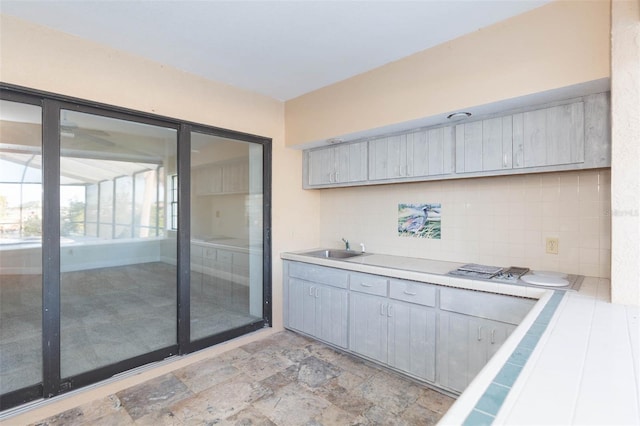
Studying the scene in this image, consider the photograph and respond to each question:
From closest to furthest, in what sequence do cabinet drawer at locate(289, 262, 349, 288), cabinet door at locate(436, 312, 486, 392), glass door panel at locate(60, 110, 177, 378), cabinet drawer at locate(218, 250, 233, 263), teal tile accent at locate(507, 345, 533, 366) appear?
1. teal tile accent at locate(507, 345, 533, 366)
2. cabinet door at locate(436, 312, 486, 392)
3. glass door panel at locate(60, 110, 177, 378)
4. cabinet drawer at locate(289, 262, 349, 288)
5. cabinet drawer at locate(218, 250, 233, 263)

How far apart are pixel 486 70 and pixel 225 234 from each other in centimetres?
268

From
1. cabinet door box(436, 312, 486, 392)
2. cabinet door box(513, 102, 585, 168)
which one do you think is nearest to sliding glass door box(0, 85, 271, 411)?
cabinet door box(436, 312, 486, 392)

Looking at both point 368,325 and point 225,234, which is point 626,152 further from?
point 225,234

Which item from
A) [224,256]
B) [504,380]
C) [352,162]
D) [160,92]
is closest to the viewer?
[504,380]

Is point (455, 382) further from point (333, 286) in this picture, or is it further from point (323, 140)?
point (323, 140)

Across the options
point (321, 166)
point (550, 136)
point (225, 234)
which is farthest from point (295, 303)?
point (550, 136)

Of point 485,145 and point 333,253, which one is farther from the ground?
point 485,145

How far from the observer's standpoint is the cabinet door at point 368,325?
2.73 metres

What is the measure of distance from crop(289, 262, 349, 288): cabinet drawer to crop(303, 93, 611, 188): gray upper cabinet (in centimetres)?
96

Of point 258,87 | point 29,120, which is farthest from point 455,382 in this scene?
point 29,120

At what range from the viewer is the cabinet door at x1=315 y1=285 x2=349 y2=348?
303 cm

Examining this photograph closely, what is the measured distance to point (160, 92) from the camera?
2760 millimetres

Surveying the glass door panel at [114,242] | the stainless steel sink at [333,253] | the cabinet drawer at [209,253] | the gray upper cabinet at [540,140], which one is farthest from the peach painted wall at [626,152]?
the glass door panel at [114,242]

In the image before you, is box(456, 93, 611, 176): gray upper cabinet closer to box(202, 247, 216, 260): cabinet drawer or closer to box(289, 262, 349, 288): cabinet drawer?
box(289, 262, 349, 288): cabinet drawer
